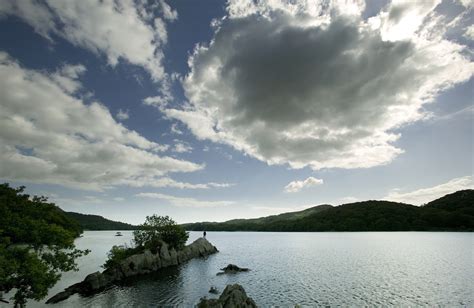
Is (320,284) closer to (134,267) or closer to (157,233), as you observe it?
(134,267)

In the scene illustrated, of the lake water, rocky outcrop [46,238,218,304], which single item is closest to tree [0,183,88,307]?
the lake water

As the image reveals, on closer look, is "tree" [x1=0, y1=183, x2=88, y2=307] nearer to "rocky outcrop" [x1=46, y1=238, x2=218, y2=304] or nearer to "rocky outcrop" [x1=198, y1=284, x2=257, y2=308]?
"rocky outcrop" [x1=46, y1=238, x2=218, y2=304]

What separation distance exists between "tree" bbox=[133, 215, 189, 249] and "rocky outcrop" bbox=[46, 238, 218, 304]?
3.54m

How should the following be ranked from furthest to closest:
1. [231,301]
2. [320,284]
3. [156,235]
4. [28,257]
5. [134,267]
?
[156,235] → [134,267] → [320,284] → [231,301] → [28,257]

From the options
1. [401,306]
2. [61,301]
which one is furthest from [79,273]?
[401,306]

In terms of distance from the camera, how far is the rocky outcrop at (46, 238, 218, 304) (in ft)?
176

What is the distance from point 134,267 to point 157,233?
1985cm

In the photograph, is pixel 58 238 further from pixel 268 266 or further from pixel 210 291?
pixel 268 266

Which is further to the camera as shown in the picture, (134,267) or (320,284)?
(134,267)

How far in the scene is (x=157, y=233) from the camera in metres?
91.6

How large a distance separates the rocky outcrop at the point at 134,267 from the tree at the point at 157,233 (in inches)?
140

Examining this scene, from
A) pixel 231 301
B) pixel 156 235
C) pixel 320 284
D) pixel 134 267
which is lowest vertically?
pixel 320 284

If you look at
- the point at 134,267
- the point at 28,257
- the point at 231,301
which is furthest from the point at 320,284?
the point at 28,257

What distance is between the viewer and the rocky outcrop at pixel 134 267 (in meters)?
53.6
